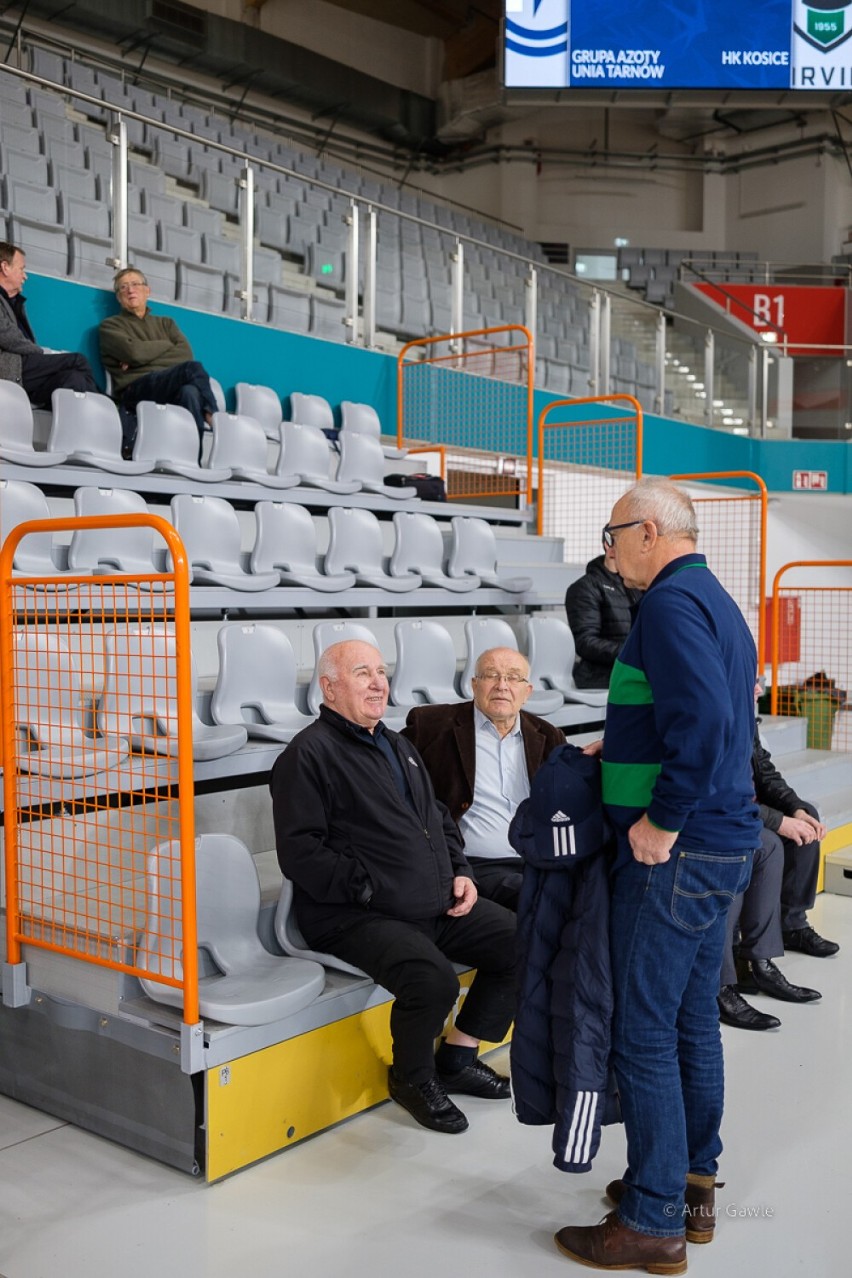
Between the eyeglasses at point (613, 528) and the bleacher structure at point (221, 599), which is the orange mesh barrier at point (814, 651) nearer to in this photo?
the bleacher structure at point (221, 599)

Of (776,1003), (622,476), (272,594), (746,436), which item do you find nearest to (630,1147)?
(776,1003)

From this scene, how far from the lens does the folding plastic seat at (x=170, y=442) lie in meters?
5.17

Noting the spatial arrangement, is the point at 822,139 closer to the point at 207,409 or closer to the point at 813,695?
the point at 813,695

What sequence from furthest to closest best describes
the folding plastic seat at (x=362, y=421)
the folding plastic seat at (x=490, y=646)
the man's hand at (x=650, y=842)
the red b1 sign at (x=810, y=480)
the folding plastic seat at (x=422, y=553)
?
the red b1 sign at (x=810, y=480) < the folding plastic seat at (x=362, y=421) < the folding plastic seat at (x=422, y=553) < the folding plastic seat at (x=490, y=646) < the man's hand at (x=650, y=842)

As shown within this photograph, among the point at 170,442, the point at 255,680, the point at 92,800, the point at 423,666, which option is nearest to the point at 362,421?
the point at 170,442

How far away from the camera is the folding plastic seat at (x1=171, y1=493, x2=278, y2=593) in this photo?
174 inches

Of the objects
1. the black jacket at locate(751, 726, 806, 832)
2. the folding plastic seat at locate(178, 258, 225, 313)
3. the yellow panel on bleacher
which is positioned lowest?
the yellow panel on bleacher

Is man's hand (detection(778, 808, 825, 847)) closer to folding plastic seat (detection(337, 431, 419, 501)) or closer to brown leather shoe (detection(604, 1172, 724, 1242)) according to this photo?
brown leather shoe (detection(604, 1172, 724, 1242))

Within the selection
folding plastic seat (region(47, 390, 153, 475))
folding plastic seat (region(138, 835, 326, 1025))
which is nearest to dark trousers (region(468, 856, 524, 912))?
folding plastic seat (region(138, 835, 326, 1025))

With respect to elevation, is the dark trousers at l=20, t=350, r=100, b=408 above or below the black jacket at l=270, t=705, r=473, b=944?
above

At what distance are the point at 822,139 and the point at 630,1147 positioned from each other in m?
16.9

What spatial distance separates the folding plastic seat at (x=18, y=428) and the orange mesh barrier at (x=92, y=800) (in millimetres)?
1512

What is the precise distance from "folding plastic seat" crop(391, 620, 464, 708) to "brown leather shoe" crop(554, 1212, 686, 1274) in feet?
7.94


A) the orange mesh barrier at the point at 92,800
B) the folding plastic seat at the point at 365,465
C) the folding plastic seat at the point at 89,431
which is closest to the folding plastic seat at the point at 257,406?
the folding plastic seat at the point at 365,465
